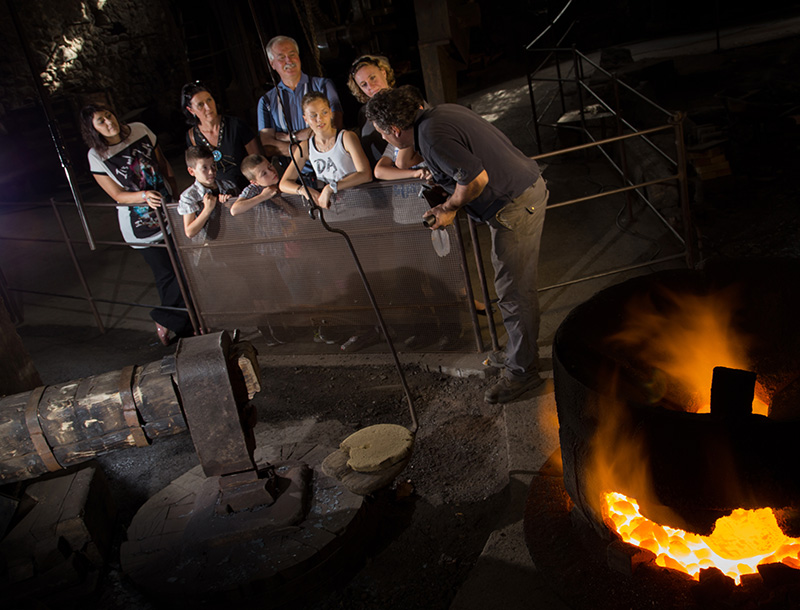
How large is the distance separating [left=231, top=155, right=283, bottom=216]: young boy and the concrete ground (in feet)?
4.60

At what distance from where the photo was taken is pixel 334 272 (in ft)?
17.5

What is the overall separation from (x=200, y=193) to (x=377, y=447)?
2625 millimetres

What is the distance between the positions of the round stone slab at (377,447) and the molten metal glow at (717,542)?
1426mm

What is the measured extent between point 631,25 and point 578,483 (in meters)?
15.8

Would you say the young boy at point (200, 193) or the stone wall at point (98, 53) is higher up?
the stone wall at point (98, 53)

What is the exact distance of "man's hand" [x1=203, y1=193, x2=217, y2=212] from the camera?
208 inches

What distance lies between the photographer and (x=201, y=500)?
3885 mm

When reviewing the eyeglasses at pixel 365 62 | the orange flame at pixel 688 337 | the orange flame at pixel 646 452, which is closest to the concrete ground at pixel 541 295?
the orange flame at pixel 646 452

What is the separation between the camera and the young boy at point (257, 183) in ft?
16.6

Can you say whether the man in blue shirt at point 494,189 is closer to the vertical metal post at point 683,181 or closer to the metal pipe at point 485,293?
the metal pipe at point 485,293

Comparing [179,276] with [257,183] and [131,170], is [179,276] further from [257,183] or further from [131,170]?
[257,183]

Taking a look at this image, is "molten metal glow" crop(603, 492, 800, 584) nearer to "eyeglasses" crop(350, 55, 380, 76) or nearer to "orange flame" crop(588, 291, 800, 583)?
"orange flame" crop(588, 291, 800, 583)

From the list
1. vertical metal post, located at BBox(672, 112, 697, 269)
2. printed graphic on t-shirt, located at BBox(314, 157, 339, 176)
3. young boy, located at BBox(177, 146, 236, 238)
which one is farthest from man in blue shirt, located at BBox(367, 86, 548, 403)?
young boy, located at BBox(177, 146, 236, 238)

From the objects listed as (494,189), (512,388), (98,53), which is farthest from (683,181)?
(98,53)
